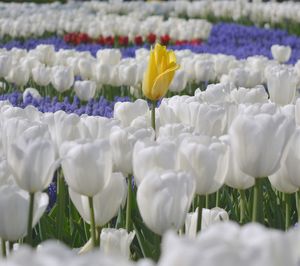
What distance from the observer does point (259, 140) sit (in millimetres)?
1839

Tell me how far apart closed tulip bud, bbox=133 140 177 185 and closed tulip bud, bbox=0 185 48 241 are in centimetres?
27

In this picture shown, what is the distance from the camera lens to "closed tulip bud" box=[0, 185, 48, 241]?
1.84m

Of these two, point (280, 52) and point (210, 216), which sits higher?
point (210, 216)

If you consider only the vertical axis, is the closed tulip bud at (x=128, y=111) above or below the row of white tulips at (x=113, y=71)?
above

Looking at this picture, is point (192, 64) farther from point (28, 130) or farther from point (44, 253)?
point (44, 253)

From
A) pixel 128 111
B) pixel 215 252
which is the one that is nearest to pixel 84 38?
pixel 128 111

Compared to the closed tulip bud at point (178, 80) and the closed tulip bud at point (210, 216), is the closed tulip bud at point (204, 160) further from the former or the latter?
the closed tulip bud at point (178, 80)

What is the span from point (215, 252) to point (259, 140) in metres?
0.89

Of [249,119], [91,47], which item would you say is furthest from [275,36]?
[249,119]

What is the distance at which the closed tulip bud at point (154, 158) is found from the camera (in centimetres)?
179

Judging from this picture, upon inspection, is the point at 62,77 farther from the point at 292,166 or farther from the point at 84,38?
the point at 84,38

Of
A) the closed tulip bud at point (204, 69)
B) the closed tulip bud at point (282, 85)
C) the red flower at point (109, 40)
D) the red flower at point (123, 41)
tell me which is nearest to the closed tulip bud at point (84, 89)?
the closed tulip bud at point (204, 69)

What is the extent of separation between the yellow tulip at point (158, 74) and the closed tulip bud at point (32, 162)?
1324 mm

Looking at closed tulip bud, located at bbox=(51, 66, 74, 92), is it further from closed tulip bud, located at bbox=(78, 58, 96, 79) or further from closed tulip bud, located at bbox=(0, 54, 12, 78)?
closed tulip bud, located at bbox=(78, 58, 96, 79)
